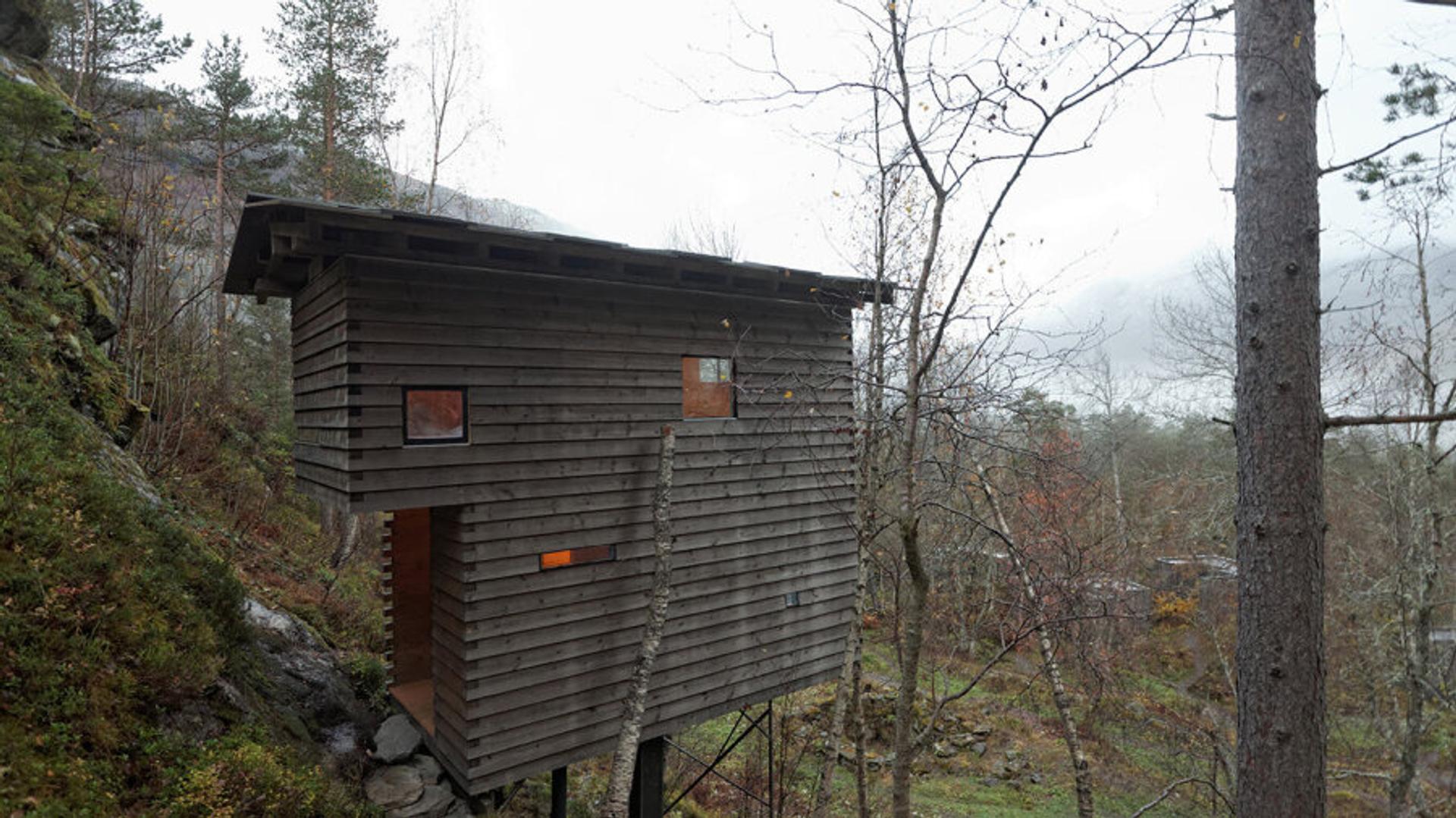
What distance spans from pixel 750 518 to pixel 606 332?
2.71 meters

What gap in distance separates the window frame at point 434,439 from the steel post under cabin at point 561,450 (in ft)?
0.06

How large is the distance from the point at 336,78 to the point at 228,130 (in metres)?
2.66

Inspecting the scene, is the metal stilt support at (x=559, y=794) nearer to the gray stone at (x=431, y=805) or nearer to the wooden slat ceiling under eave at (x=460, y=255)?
the gray stone at (x=431, y=805)

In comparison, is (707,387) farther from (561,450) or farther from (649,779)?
(649,779)

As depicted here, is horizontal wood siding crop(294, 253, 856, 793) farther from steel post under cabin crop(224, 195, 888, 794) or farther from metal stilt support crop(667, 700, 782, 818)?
metal stilt support crop(667, 700, 782, 818)

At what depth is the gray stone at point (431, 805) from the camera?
6.24m

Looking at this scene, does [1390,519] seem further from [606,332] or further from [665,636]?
[606,332]

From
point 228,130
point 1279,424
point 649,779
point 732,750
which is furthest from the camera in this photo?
point 228,130

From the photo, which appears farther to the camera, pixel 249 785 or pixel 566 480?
pixel 566 480

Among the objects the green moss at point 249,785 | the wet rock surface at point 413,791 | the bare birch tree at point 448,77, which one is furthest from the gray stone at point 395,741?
Result: the bare birch tree at point 448,77

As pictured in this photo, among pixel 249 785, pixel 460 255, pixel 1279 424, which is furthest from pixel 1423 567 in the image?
pixel 249 785

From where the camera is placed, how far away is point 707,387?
727 cm

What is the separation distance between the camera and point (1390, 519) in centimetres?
1273

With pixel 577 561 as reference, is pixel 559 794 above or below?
below
